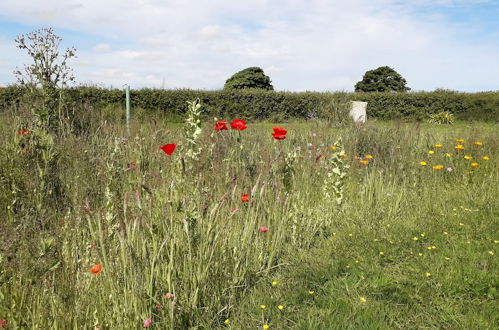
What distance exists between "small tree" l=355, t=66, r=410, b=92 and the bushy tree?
8238 mm

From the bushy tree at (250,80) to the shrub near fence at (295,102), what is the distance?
32.6 feet

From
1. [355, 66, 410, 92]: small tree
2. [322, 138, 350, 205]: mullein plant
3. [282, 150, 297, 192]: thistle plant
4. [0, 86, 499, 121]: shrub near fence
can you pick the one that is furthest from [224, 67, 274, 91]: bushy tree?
[282, 150, 297, 192]: thistle plant

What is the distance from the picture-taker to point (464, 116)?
2044cm

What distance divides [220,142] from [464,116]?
1808 centimetres

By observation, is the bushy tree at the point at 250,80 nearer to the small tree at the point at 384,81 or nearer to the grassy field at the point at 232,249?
the small tree at the point at 384,81

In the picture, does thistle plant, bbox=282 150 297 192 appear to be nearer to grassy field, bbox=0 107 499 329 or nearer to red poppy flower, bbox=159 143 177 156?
grassy field, bbox=0 107 499 329

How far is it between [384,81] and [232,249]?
3265 centimetres

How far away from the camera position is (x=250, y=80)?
1159 inches

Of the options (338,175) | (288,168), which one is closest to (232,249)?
(288,168)

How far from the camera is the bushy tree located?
2940cm


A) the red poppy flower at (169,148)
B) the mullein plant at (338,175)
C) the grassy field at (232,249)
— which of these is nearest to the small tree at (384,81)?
the grassy field at (232,249)

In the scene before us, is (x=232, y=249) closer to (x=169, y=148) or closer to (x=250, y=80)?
(x=169, y=148)

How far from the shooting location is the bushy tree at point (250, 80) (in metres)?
29.4

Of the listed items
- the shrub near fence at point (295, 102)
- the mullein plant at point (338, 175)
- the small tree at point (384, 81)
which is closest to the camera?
the mullein plant at point (338, 175)
